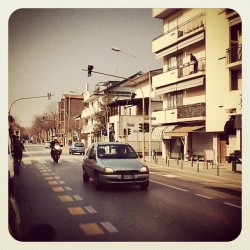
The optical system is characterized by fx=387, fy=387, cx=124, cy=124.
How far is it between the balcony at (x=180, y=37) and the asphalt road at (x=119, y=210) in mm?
2445

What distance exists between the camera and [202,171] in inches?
277

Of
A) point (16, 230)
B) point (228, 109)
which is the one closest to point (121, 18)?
point (228, 109)

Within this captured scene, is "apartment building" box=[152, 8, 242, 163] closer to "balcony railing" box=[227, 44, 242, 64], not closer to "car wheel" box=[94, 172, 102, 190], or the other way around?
"balcony railing" box=[227, 44, 242, 64]

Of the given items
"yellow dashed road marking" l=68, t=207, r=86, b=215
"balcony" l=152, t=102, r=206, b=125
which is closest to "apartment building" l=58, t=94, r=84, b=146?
"yellow dashed road marking" l=68, t=207, r=86, b=215

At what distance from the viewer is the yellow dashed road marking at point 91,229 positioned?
5.03 metres

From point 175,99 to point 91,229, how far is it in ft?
27.9

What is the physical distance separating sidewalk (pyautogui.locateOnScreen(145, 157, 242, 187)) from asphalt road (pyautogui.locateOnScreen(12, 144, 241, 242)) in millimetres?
200

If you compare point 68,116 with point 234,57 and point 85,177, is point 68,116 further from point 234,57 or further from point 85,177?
point 234,57

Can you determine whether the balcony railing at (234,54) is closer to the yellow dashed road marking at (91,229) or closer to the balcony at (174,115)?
the yellow dashed road marking at (91,229)

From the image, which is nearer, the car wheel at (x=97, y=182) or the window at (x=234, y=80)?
the window at (x=234, y=80)

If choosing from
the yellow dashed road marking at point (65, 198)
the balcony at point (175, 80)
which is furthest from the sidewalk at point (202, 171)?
the balcony at point (175, 80)

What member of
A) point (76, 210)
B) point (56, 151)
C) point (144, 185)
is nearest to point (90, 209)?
point (76, 210)

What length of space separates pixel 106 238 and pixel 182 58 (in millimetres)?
7895
